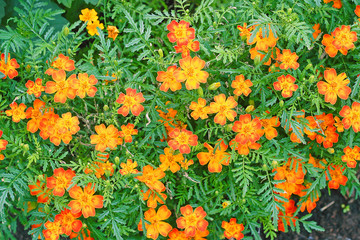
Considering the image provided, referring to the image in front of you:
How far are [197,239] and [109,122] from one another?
682 mm

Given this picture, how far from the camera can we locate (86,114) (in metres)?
1.83

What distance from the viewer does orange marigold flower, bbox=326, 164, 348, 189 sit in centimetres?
191

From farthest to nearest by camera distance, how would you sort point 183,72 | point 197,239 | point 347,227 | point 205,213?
point 347,227 → point 197,239 → point 205,213 → point 183,72

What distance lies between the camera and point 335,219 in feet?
8.11

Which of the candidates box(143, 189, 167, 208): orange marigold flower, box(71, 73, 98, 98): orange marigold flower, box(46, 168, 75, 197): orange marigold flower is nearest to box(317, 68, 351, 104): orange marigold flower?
box(143, 189, 167, 208): orange marigold flower

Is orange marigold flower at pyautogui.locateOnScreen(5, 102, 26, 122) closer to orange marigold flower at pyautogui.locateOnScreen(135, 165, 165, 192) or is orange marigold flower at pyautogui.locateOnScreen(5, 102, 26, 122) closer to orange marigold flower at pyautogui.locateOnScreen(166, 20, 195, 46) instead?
orange marigold flower at pyautogui.locateOnScreen(135, 165, 165, 192)

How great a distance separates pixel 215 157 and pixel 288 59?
536 mm

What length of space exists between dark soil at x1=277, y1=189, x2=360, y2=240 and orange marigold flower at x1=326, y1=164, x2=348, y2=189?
603 mm

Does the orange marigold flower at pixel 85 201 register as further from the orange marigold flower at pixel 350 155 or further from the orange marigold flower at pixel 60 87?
the orange marigold flower at pixel 350 155

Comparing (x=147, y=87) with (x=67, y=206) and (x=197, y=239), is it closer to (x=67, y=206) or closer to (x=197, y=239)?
(x=67, y=206)

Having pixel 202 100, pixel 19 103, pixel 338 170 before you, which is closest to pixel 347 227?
pixel 338 170

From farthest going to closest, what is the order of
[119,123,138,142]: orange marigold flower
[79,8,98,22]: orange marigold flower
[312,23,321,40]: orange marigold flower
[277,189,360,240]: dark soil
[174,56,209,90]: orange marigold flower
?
1. [277,189,360,240]: dark soil
2. [79,8,98,22]: orange marigold flower
3. [312,23,321,40]: orange marigold flower
4. [119,123,138,142]: orange marigold flower
5. [174,56,209,90]: orange marigold flower

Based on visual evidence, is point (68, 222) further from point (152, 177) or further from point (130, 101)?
point (130, 101)

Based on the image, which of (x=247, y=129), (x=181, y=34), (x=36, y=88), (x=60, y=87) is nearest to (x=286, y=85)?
(x=247, y=129)
